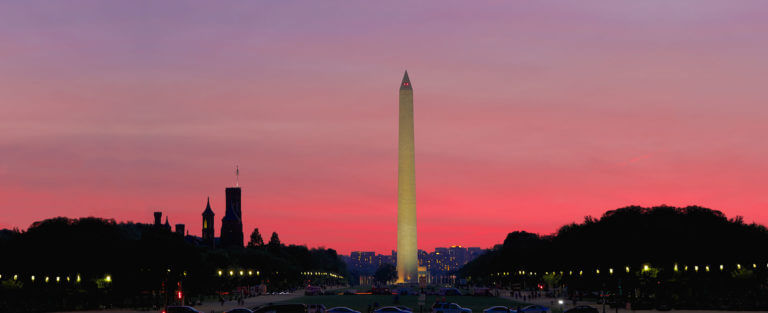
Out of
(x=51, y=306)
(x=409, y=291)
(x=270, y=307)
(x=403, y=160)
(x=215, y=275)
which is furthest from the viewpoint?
(x=403, y=160)

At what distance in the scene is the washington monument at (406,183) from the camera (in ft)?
482

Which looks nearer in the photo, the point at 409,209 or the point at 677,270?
the point at 677,270

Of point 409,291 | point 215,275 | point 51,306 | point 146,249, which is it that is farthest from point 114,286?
point 409,291

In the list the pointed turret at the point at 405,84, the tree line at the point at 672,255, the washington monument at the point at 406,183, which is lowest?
the tree line at the point at 672,255

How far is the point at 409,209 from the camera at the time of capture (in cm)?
15088

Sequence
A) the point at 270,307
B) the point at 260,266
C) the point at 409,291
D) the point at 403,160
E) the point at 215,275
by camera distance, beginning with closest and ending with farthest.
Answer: the point at 270,307, the point at 215,275, the point at 409,291, the point at 403,160, the point at 260,266

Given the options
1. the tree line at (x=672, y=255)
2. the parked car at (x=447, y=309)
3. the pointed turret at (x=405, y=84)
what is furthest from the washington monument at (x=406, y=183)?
the parked car at (x=447, y=309)

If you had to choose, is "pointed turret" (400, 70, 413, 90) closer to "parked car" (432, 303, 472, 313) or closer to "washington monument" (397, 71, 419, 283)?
"washington monument" (397, 71, 419, 283)

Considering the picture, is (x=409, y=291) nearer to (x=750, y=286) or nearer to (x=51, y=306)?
(x=750, y=286)

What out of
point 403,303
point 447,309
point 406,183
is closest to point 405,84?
point 406,183

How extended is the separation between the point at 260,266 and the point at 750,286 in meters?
100

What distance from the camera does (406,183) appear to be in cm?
14912

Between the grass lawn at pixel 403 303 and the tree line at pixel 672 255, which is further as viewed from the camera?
the tree line at pixel 672 255

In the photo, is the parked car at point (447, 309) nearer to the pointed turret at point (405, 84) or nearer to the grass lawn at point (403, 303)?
→ the grass lawn at point (403, 303)
